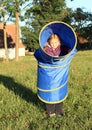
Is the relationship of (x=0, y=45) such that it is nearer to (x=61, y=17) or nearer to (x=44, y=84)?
(x=61, y=17)

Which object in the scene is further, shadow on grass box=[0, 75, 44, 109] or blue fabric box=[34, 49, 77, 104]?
shadow on grass box=[0, 75, 44, 109]

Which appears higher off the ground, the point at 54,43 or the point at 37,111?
the point at 54,43

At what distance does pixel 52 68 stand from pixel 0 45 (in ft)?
236

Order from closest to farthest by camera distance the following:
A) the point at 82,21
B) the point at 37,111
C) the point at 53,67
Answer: the point at 53,67
the point at 37,111
the point at 82,21

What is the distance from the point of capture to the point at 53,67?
765 cm

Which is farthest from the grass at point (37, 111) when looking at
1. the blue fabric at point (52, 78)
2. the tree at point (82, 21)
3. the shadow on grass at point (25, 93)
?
the tree at point (82, 21)

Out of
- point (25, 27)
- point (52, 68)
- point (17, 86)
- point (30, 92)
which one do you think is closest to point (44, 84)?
point (52, 68)

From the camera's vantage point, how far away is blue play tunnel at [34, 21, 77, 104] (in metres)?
7.65

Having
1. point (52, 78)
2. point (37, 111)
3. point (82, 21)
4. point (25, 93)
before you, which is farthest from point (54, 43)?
point (82, 21)

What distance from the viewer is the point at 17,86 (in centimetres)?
1235

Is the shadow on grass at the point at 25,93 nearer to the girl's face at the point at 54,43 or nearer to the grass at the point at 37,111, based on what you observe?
the grass at the point at 37,111

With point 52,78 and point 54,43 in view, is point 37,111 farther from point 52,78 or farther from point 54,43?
point 54,43

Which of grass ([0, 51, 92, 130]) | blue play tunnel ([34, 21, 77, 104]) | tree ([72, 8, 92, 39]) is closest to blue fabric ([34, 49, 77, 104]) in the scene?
blue play tunnel ([34, 21, 77, 104])

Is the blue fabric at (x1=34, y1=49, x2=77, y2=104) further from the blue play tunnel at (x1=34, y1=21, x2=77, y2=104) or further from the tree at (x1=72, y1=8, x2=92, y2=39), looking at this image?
the tree at (x1=72, y1=8, x2=92, y2=39)
